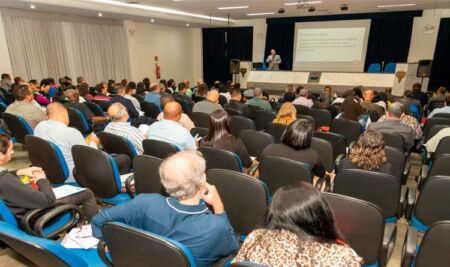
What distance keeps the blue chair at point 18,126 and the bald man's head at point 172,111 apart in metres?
2.18

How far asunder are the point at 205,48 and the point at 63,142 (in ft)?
46.1

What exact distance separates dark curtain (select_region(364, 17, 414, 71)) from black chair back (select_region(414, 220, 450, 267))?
12.3m

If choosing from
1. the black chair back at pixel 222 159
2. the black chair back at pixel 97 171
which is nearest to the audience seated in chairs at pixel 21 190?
the black chair back at pixel 97 171

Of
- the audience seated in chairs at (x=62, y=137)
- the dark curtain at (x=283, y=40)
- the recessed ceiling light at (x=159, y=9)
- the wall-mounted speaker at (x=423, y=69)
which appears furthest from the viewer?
the dark curtain at (x=283, y=40)

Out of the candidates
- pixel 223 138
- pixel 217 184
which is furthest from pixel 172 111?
pixel 217 184

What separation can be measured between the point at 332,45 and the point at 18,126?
38.2 feet

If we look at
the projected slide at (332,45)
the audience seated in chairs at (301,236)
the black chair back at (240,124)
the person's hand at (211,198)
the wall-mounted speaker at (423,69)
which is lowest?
the black chair back at (240,124)

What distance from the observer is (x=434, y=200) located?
2.09 metres

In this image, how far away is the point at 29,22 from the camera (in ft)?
29.7

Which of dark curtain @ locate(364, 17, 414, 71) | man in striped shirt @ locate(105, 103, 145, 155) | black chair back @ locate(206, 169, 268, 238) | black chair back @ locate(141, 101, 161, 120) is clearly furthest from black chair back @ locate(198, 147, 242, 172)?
dark curtain @ locate(364, 17, 414, 71)

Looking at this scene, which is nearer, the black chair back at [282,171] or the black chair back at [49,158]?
the black chair back at [282,171]

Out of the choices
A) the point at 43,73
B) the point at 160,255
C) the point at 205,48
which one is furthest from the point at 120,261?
the point at 205,48

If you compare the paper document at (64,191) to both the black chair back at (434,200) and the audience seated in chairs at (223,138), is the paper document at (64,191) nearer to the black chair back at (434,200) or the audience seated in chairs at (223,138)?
the audience seated in chairs at (223,138)

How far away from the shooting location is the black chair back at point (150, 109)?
5.75 meters
